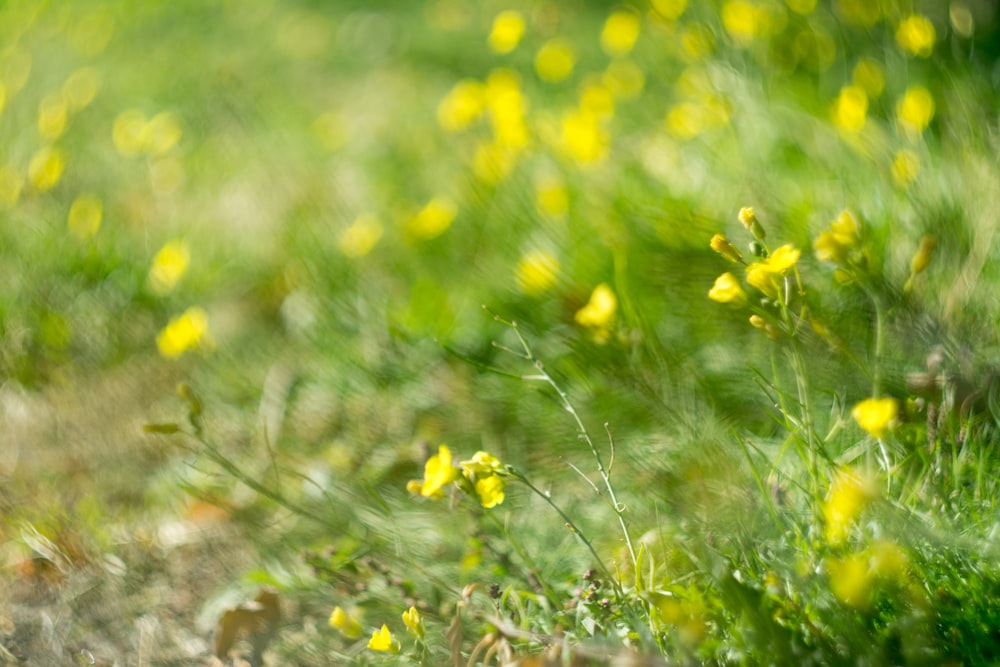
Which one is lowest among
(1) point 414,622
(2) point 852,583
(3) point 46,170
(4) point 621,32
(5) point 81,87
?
(5) point 81,87

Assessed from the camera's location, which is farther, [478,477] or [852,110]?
[852,110]

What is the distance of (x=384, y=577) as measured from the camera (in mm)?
1382

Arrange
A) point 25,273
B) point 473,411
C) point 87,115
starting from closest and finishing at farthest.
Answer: point 473,411 → point 25,273 → point 87,115

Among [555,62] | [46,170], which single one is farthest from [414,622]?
[46,170]

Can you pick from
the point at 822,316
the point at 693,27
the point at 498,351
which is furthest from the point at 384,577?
the point at 693,27

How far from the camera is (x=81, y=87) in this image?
3.86 metres

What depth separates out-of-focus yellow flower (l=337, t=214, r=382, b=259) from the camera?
7.24 ft

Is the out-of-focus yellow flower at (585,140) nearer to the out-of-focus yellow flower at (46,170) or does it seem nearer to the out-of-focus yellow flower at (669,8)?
the out-of-focus yellow flower at (669,8)

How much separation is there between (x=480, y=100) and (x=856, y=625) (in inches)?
72.2

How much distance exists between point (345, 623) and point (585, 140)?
124 centimetres

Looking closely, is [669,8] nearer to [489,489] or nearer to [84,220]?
[489,489]

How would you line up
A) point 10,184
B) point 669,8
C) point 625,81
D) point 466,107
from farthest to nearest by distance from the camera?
point 10,184 < point 625,81 < point 466,107 < point 669,8

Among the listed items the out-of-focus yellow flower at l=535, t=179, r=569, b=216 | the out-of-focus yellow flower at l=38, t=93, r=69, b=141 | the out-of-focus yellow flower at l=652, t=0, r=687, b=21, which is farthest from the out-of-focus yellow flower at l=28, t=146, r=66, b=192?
the out-of-focus yellow flower at l=652, t=0, r=687, b=21

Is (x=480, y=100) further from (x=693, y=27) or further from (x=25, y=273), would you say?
(x=25, y=273)
